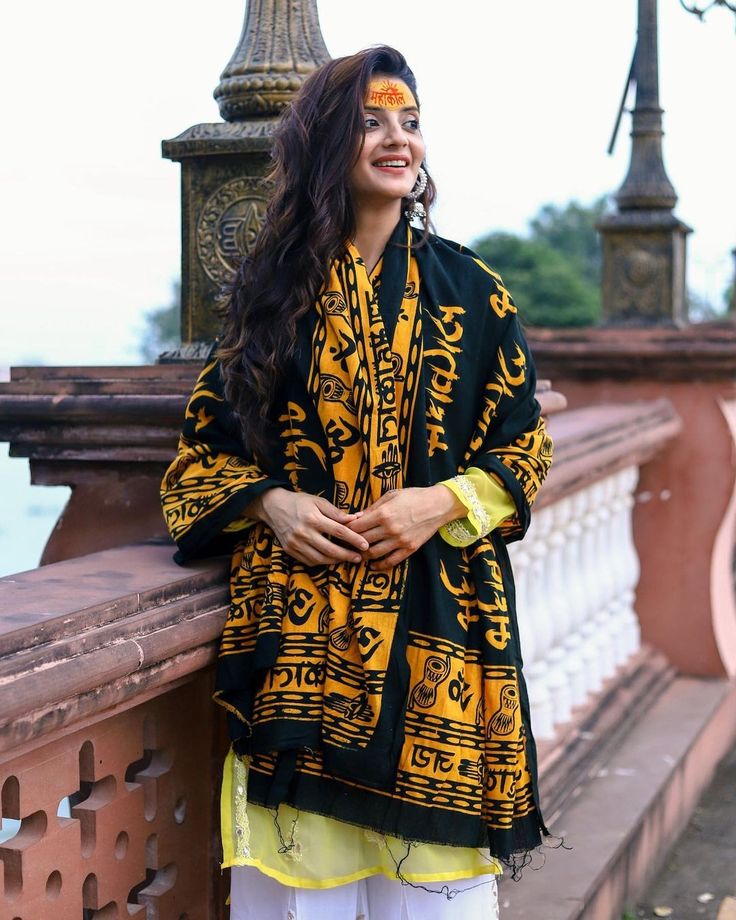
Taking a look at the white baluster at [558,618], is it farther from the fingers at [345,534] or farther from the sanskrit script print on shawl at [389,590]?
the fingers at [345,534]

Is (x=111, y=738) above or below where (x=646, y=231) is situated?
below

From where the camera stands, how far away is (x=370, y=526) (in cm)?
218

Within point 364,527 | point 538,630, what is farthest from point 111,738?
point 538,630

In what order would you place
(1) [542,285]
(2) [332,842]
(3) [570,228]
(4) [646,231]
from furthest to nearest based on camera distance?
(3) [570,228]
(1) [542,285]
(4) [646,231]
(2) [332,842]

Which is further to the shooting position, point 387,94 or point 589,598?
→ point 589,598

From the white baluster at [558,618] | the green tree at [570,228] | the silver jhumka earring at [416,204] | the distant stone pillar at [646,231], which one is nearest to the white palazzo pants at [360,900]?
the silver jhumka earring at [416,204]

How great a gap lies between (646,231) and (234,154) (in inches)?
124

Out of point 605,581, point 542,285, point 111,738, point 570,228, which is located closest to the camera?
point 111,738

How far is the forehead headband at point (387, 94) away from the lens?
229 centimetres

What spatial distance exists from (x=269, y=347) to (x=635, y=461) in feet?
8.54

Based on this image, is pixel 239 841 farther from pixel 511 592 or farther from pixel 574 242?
pixel 574 242

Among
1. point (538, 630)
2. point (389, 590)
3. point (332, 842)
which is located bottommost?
point (538, 630)

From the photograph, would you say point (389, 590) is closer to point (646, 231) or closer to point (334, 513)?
point (334, 513)

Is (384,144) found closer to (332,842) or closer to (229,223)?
(229,223)
